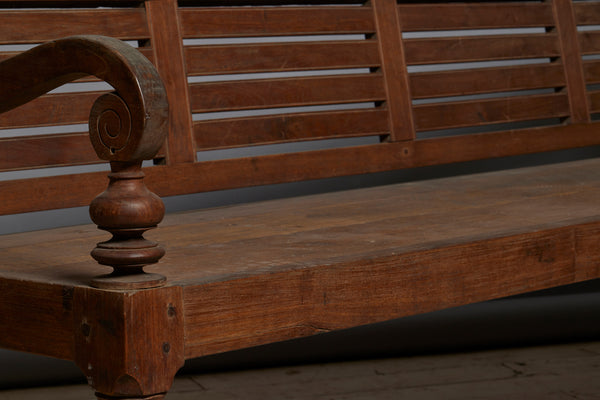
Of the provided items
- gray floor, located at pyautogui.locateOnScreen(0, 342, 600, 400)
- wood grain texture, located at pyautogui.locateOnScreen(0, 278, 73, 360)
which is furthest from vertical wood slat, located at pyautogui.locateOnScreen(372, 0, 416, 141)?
wood grain texture, located at pyautogui.locateOnScreen(0, 278, 73, 360)

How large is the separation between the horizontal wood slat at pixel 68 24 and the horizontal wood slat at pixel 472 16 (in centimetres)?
68

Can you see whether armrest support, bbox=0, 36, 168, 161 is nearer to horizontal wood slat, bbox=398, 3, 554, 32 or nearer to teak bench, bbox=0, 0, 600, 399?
teak bench, bbox=0, 0, 600, 399

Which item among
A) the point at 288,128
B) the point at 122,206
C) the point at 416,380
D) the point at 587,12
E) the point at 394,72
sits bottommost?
the point at 416,380

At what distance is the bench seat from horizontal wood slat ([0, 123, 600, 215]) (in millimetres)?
101

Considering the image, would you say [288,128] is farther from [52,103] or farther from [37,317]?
[37,317]

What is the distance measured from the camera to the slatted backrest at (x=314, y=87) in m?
1.75

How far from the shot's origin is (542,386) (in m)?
2.31

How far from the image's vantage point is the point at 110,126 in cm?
98

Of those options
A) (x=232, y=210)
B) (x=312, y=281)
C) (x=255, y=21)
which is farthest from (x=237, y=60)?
(x=312, y=281)

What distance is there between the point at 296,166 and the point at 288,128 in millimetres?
85

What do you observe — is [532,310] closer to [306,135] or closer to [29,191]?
[306,135]

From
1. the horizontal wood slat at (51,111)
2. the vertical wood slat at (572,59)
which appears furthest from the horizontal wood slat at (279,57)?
the vertical wood slat at (572,59)

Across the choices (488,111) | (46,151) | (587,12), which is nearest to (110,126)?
(46,151)

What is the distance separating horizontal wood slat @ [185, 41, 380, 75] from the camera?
1.91 m
